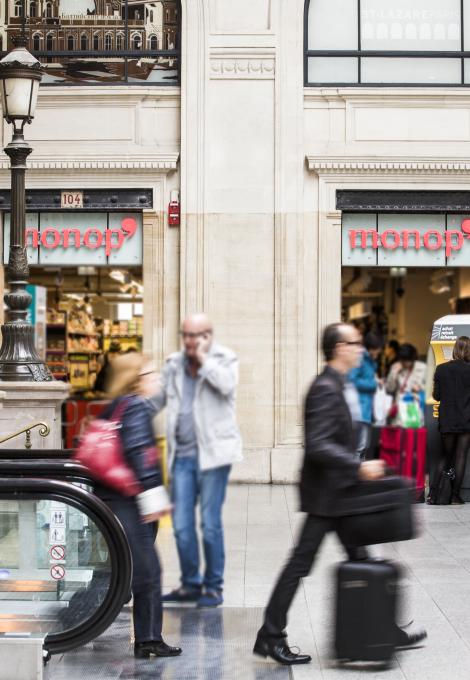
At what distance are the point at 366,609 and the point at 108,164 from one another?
10197 mm

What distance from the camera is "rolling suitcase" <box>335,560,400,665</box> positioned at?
19.8ft

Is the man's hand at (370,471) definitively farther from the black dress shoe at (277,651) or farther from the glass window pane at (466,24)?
the glass window pane at (466,24)

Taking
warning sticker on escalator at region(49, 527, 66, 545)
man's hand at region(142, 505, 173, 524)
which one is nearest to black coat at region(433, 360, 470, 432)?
man's hand at region(142, 505, 173, 524)

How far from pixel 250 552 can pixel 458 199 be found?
282 inches

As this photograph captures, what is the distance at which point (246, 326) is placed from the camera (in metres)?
15.0

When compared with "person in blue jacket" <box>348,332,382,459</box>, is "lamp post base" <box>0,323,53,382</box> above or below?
above

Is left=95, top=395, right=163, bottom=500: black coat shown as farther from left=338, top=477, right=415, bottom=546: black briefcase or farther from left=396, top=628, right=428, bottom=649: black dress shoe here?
left=396, top=628, right=428, bottom=649: black dress shoe

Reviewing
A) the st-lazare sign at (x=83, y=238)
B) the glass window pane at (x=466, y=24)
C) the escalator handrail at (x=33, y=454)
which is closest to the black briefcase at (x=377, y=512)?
the escalator handrail at (x=33, y=454)

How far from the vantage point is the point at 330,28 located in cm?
1548

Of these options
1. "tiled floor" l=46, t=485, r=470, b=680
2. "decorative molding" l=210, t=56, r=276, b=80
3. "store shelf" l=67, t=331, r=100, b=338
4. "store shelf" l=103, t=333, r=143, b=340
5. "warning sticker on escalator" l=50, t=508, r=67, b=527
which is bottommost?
"tiled floor" l=46, t=485, r=470, b=680

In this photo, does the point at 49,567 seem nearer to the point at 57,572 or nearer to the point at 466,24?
the point at 57,572

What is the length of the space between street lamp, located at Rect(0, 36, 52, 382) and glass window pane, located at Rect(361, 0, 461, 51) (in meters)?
5.44

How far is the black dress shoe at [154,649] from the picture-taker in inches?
254

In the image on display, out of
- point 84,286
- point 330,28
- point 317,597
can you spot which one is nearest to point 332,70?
point 330,28
